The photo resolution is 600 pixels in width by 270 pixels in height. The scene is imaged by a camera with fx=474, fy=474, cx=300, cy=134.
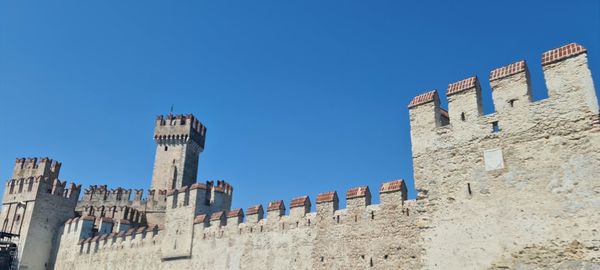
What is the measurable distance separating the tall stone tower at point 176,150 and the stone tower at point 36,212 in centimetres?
894

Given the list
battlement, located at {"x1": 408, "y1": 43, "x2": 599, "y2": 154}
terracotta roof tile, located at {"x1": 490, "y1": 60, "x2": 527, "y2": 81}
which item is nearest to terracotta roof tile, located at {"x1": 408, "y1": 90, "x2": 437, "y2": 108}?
battlement, located at {"x1": 408, "y1": 43, "x2": 599, "y2": 154}

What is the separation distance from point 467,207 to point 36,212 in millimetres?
28193

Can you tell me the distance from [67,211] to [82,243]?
5.47m

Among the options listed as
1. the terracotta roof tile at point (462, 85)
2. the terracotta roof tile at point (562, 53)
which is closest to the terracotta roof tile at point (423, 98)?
the terracotta roof tile at point (462, 85)

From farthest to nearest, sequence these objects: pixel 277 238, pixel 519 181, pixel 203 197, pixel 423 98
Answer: pixel 203 197 → pixel 277 238 → pixel 423 98 → pixel 519 181

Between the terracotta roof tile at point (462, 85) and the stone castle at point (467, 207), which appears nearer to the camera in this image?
the stone castle at point (467, 207)

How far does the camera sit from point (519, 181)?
12.4 m

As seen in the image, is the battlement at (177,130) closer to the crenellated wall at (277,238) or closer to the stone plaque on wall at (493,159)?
the crenellated wall at (277,238)

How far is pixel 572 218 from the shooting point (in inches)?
444

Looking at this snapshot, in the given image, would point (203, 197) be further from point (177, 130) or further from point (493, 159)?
point (177, 130)

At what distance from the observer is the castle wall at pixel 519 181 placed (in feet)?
37.3

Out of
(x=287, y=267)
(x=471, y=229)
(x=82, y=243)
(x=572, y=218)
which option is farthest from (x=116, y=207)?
(x=572, y=218)

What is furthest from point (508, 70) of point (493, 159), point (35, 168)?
point (35, 168)

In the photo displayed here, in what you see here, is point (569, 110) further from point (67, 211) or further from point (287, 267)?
point (67, 211)
